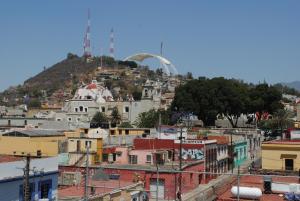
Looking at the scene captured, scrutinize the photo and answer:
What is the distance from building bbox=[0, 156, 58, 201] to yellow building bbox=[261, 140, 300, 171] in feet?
38.1

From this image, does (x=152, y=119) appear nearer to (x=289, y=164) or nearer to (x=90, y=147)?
(x=90, y=147)

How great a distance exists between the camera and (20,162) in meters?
18.7

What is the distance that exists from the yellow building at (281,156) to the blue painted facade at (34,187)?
11.6 metres

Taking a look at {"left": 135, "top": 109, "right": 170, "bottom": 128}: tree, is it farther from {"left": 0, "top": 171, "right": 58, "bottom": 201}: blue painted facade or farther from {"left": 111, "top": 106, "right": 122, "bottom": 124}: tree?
{"left": 0, "top": 171, "right": 58, "bottom": 201}: blue painted facade

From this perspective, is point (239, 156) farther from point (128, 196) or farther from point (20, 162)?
point (20, 162)

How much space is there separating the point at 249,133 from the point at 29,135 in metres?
29.3

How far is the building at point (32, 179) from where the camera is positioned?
17766 mm

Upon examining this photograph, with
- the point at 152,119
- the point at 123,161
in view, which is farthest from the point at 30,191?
the point at 152,119

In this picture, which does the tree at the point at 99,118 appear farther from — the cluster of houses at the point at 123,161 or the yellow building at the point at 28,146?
the yellow building at the point at 28,146

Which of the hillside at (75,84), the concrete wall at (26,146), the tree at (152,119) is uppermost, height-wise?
the hillside at (75,84)

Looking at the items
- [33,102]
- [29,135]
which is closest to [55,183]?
[29,135]

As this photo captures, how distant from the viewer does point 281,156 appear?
26.8 m

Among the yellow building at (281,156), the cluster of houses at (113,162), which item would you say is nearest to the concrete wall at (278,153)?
the yellow building at (281,156)

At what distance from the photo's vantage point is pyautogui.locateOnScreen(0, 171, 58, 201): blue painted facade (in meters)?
17.7
